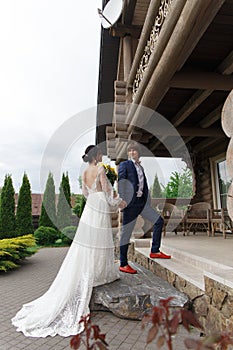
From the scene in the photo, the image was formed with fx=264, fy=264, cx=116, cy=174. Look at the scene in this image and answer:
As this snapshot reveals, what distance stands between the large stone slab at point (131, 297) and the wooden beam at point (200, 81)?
2.60 metres

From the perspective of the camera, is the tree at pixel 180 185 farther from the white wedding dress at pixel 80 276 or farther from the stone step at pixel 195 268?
the white wedding dress at pixel 80 276

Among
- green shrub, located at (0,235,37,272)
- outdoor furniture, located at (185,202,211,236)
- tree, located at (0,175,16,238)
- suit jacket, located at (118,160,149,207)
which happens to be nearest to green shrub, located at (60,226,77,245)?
tree, located at (0,175,16,238)

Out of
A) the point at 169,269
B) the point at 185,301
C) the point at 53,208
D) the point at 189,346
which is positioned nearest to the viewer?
the point at 189,346

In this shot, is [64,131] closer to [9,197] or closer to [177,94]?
[177,94]

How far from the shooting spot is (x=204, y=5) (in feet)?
7.11

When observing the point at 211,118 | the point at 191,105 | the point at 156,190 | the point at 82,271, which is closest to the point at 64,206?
the point at 156,190

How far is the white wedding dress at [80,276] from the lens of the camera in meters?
2.41

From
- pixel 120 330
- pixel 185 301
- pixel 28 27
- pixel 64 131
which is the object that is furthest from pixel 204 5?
pixel 28 27

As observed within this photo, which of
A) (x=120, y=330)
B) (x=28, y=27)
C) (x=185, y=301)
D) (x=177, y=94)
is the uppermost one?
(x=28, y=27)

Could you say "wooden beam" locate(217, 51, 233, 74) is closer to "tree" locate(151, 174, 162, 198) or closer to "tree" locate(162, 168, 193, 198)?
"tree" locate(162, 168, 193, 198)

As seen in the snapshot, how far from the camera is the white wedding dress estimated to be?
2414mm

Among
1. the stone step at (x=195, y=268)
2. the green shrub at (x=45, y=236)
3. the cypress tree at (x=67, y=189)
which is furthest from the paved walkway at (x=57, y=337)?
the cypress tree at (x=67, y=189)

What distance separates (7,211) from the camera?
1285cm

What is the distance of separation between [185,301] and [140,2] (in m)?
7.28
